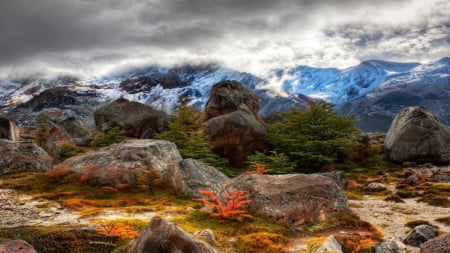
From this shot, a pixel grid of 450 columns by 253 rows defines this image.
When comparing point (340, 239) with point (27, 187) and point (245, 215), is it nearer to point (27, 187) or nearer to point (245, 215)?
point (245, 215)

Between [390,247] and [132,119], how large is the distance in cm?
3960

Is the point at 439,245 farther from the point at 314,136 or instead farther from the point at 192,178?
the point at 314,136

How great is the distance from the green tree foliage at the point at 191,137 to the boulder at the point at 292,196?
11.9 m

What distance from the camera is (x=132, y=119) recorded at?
4944 cm

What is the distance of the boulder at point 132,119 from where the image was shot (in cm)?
4862

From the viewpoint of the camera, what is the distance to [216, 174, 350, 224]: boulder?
18109mm

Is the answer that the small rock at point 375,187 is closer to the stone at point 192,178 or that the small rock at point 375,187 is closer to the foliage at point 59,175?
the stone at point 192,178

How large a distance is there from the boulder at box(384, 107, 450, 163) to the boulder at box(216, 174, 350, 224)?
28486 mm

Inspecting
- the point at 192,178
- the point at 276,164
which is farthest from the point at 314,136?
the point at 192,178

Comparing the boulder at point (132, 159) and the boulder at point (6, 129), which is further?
the boulder at point (6, 129)

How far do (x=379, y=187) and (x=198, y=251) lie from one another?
2595 cm

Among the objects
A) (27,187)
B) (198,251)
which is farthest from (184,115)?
(198,251)

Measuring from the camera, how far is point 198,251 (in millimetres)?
10266

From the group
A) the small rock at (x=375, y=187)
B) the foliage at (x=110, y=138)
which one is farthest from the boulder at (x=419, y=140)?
the foliage at (x=110, y=138)
